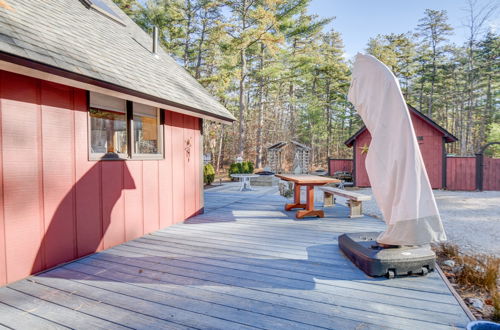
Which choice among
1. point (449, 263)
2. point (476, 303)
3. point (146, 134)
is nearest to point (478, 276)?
point (449, 263)

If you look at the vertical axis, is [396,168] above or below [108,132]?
below

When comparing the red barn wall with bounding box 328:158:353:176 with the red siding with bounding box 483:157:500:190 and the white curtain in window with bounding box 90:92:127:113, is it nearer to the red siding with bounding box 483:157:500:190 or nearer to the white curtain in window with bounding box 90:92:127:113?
the red siding with bounding box 483:157:500:190

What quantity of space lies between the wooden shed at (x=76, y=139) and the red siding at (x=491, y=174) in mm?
13380

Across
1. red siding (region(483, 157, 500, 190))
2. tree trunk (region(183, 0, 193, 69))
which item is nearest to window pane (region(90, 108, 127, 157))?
tree trunk (region(183, 0, 193, 69))

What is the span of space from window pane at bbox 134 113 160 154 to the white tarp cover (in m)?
3.16

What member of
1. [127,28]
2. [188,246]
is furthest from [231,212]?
[127,28]

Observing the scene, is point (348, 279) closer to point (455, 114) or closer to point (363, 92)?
point (363, 92)

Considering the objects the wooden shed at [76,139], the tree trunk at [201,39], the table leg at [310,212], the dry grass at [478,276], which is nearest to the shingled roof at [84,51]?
the wooden shed at [76,139]

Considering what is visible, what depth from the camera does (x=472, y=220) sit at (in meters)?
6.50

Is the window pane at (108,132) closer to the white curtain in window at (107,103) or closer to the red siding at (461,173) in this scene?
the white curtain in window at (107,103)

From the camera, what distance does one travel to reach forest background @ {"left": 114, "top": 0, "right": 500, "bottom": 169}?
14.7 meters

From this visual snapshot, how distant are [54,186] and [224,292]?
2139mm

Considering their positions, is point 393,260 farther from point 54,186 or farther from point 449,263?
point 54,186

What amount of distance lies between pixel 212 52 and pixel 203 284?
53.7ft
